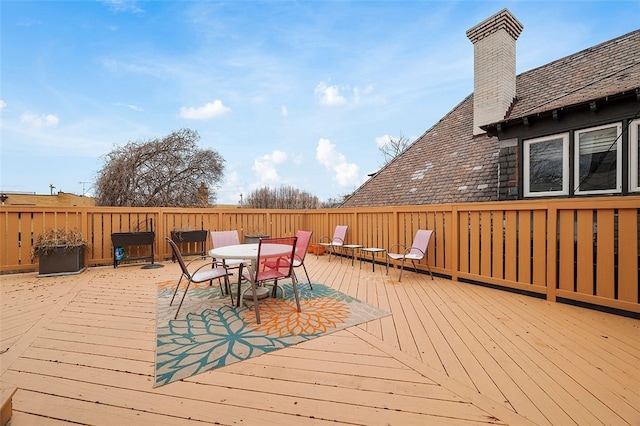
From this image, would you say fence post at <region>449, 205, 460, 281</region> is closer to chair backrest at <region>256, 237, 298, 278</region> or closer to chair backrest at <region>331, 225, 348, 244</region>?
chair backrest at <region>331, 225, 348, 244</region>

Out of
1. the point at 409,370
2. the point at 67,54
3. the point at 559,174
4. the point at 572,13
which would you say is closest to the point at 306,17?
the point at 67,54

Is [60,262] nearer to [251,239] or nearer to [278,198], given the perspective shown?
[251,239]

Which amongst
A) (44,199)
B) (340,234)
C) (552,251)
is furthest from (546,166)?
(44,199)

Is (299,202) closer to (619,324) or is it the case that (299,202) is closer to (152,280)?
(152,280)

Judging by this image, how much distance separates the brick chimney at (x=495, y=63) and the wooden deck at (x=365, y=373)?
A: 578 centimetres

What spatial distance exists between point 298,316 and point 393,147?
18.1 m

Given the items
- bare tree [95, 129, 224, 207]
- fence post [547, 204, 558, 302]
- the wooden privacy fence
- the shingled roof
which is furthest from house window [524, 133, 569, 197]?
bare tree [95, 129, 224, 207]

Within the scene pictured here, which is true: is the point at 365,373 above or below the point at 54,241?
below

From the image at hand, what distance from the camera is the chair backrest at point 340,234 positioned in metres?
6.88

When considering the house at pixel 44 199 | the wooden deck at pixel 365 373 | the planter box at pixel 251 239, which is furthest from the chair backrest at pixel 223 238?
the house at pixel 44 199

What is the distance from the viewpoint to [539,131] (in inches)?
212

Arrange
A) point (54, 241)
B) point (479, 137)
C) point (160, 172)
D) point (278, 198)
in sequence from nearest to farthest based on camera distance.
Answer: point (54, 241) < point (479, 137) < point (160, 172) < point (278, 198)

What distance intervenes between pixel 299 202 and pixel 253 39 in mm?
Answer: 7484

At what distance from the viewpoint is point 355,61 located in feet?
31.8
